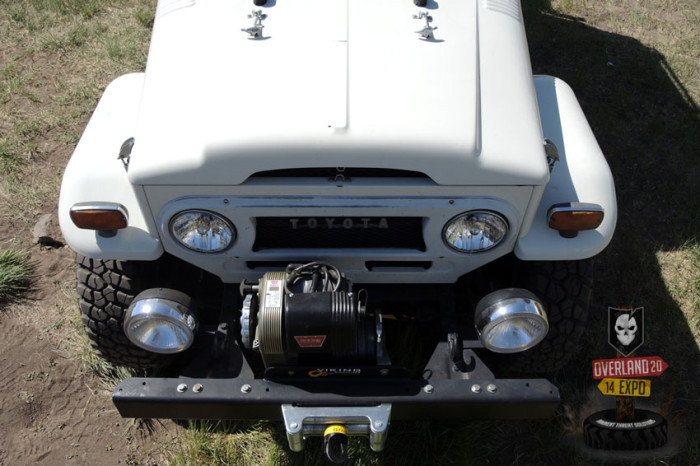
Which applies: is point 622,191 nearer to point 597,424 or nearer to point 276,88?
point 597,424

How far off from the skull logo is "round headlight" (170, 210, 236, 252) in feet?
6.85

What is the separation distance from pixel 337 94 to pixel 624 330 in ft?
6.69

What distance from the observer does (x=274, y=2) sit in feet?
8.98

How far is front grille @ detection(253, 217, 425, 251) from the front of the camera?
2.49 meters

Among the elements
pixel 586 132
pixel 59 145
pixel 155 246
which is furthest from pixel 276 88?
pixel 59 145

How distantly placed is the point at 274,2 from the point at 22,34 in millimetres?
3720

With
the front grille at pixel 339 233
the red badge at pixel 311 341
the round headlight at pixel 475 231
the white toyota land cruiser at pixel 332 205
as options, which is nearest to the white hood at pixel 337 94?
the white toyota land cruiser at pixel 332 205

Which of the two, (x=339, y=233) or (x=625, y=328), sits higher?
(x=339, y=233)

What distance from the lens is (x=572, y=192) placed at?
2.62 m

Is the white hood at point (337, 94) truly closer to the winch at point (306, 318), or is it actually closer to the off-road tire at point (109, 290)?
the winch at point (306, 318)

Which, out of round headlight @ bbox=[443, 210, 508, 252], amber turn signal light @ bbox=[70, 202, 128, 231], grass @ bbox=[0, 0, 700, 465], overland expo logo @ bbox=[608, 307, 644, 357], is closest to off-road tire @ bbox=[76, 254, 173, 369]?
amber turn signal light @ bbox=[70, 202, 128, 231]

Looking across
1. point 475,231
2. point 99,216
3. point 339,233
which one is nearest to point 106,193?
point 99,216

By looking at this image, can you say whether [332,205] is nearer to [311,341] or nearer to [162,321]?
[311,341]

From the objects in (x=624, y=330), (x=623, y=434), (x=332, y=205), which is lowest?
(x=623, y=434)
